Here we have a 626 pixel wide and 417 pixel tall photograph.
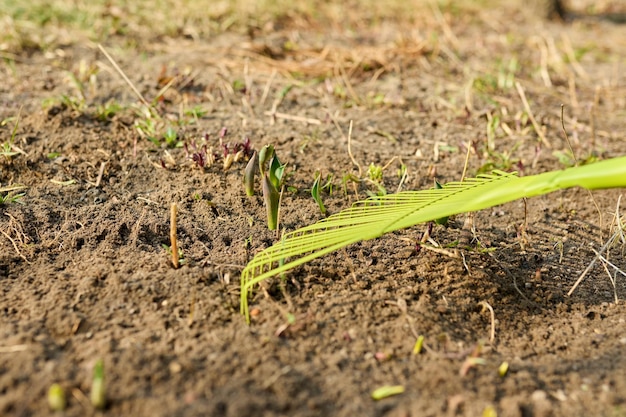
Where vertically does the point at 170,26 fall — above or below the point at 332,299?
above

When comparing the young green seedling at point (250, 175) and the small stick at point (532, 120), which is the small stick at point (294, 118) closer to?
the young green seedling at point (250, 175)

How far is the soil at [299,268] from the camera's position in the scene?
55.8 inches

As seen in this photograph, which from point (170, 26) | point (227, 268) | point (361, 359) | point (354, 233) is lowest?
point (361, 359)

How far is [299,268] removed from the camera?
6.01 ft

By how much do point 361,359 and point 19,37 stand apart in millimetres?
2852

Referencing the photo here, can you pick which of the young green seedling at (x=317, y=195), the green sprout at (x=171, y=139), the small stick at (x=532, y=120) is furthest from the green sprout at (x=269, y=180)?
the small stick at (x=532, y=120)

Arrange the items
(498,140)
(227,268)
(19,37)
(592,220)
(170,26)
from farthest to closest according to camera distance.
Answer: (170,26), (19,37), (498,140), (592,220), (227,268)

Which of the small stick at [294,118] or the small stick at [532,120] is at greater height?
the small stick at [294,118]

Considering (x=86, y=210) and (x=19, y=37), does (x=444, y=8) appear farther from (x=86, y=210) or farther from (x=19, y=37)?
(x=86, y=210)

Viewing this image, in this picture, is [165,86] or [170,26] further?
[170,26]

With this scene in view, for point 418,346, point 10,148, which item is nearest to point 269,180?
point 418,346

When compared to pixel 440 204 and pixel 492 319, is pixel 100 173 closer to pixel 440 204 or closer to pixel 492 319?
pixel 440 204

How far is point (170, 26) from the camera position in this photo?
3.84 metres

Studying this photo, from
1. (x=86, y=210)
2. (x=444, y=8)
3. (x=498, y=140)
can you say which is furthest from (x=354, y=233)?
(x=444, y=8)
